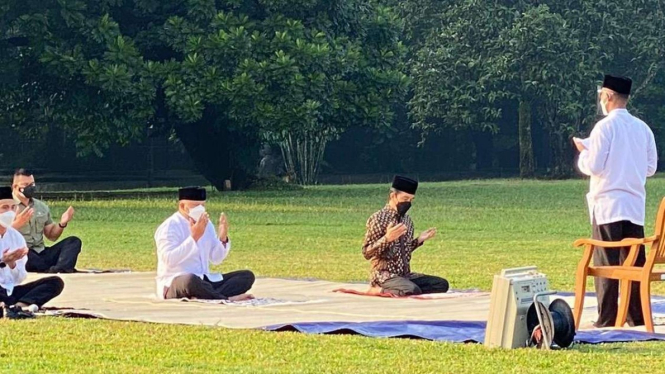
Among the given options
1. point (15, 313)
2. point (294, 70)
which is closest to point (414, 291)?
point (15, 313)

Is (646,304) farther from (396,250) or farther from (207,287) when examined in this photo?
(207,287)

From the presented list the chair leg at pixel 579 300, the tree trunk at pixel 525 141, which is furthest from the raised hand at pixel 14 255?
the tree trunk at pixel 525 141

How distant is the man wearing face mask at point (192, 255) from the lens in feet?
45.4

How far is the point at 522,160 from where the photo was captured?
51188 millimetres

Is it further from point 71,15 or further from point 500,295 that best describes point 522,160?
point 500,295

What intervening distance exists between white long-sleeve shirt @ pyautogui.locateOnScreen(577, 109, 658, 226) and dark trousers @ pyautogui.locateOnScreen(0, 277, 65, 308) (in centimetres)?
435

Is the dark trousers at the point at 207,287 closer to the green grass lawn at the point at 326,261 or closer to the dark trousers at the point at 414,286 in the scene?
the dark trousers at the point at 414,286

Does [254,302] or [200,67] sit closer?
[254,302]

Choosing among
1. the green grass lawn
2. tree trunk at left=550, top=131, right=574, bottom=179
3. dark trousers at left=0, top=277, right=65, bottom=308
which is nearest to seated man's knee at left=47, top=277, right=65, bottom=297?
dark trousers at left=0, top=277, right=65, bottom=308

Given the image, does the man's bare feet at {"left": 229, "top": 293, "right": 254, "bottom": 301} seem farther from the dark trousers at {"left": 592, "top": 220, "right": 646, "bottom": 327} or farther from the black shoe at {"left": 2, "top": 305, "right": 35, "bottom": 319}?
the dark trousers at {"left": 592, "top": 220, "right": 646, "bottom": 327}

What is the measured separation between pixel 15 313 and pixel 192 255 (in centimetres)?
209

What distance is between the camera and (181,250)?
45.4 feet

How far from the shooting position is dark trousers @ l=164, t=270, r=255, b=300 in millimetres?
13812

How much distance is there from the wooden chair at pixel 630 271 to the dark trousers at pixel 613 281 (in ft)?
0.40
